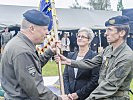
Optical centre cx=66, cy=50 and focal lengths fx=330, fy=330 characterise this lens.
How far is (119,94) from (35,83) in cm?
114

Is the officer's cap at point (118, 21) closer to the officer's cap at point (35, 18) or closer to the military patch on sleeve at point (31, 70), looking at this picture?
the officer's cap at point (35, 18)

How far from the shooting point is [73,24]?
25469 mm

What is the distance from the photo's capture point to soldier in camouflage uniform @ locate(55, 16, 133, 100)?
151 inches

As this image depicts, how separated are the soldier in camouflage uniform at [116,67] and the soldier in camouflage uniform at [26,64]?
654 mm

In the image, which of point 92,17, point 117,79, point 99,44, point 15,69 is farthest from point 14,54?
point 92,17

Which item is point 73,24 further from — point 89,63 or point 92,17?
point 89,63

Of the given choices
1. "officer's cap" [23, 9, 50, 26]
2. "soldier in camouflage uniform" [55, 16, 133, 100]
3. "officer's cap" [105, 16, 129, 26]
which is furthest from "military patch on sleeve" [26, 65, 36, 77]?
"officer's cap" [105, 16, 129, 26]

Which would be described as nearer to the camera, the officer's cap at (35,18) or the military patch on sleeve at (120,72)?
the officer's cap at (35,18)

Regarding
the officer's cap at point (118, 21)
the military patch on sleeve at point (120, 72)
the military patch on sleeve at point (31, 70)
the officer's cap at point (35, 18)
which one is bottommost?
the military patch on sleeve at point (120, 72)

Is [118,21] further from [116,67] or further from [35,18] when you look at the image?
[35,18]

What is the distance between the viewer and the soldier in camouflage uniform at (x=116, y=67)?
12.6ft

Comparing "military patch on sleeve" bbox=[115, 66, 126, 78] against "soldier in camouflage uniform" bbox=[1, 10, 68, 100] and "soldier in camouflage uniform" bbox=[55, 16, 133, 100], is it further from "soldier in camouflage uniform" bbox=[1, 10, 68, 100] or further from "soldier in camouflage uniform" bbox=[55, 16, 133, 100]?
"soldier in camouflage uniform" bbox=[1, 10, 68, 100]

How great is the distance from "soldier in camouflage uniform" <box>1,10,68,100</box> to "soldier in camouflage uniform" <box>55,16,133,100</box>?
0.65m

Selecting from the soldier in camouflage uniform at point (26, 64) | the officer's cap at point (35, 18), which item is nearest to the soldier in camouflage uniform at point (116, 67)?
the soldier in camouflage uniform at point (26, 64)
